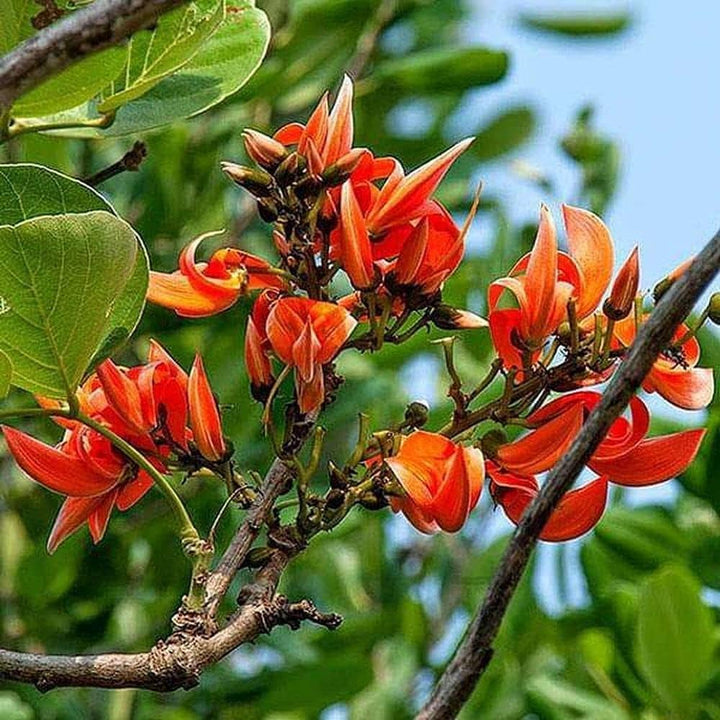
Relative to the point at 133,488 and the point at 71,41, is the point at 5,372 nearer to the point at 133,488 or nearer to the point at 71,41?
the point at 133,488

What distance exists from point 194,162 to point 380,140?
345 mm

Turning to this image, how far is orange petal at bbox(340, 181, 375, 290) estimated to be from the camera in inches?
→ 36.9

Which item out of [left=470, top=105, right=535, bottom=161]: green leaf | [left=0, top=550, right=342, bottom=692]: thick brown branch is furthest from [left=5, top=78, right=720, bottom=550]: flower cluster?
[left=470, top=105, right=535, bottom=161]: green leaf

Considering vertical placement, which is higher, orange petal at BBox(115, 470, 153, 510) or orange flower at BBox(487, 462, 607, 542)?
orange petal at BBox(115, 470, 153, 510)

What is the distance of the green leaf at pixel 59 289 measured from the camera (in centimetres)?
86

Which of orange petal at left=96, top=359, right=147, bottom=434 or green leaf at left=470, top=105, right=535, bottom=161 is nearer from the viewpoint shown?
orange petal at left=96, top=359, right=147, bottom=434

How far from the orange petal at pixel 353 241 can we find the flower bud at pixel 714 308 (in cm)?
22

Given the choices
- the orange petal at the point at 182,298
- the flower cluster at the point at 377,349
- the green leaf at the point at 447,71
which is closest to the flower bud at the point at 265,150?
the flower cluster at the point at 377,349

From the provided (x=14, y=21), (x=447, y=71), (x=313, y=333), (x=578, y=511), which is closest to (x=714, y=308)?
(x=578, y=511)

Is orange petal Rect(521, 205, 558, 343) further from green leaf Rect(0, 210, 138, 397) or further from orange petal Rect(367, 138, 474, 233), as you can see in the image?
green leaf Rect(0, 210, 138, 397)

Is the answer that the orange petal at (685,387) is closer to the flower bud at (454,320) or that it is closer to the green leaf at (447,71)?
the flower bud at (454,320)

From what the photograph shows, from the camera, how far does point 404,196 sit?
3.16 feet

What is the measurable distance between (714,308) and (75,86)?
0.46m

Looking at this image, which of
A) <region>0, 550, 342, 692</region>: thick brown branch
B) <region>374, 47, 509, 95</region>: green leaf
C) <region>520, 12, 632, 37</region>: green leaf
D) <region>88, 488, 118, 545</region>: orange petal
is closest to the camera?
<region>0, 550, 342, 692</region>: thick brown branch
